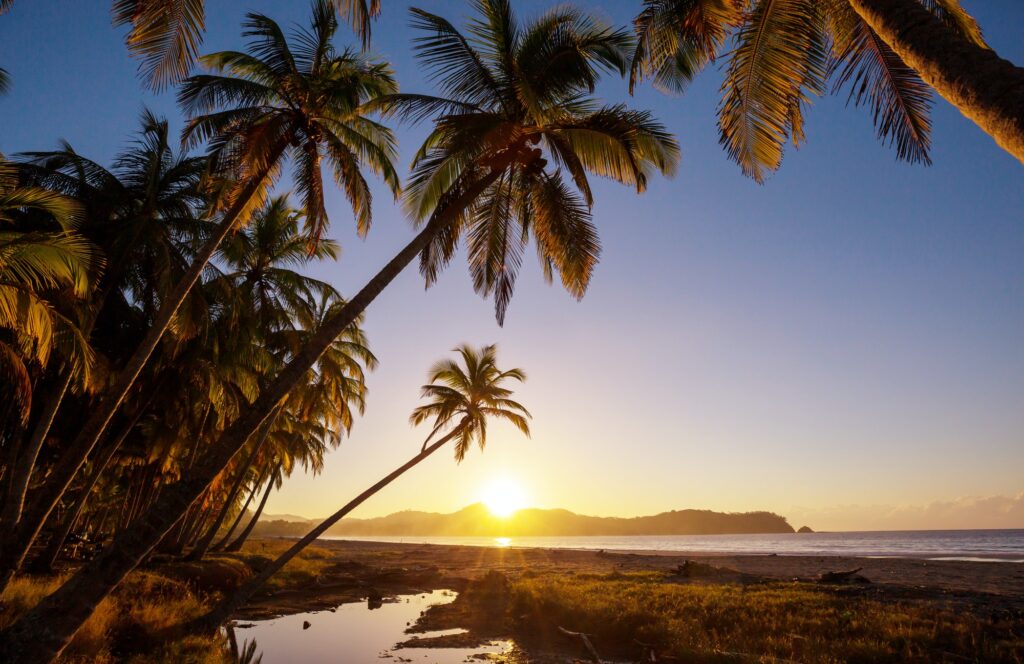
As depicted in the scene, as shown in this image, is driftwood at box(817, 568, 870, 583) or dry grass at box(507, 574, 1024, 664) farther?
driftwood at box(817, 568, 870, 583)

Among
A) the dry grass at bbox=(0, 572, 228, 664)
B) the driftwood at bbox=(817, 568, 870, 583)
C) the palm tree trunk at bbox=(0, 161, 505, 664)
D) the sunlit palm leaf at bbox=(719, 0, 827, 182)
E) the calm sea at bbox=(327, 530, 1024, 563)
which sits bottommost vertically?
the calm sea at bbox=(327, 530, 1024, 563)

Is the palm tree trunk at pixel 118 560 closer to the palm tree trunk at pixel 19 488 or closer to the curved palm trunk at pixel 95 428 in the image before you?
the curved palm trunk at pixel 95 428

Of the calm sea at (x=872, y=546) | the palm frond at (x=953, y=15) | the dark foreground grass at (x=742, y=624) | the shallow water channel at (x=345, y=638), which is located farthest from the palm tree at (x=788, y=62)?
the calm sea at (x=872, y=546)

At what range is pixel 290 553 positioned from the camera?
1330cm

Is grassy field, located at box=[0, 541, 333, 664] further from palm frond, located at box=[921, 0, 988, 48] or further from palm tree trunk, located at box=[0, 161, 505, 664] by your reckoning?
palm frond, located at box=[921, 0, 988, 48]

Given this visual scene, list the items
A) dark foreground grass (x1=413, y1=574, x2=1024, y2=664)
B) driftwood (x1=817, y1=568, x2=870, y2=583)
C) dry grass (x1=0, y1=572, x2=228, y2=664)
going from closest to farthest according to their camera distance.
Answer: dry grass (x1=0, y1=572, x2=228, y2=664) < dark foreground grass (x1=413, y1=574, x2=1024, y2=664) < driftwood (x1=817, y1=568, x2=870, y2=583)

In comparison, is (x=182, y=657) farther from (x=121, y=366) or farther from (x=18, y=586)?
(x=121, y=366)

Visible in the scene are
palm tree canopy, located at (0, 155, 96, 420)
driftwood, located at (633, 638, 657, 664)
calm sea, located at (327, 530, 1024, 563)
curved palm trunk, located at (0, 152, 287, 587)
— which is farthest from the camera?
calm sea, located at (327, 530, 1024, 563)

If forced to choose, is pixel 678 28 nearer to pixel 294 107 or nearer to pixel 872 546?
pixel 294 107

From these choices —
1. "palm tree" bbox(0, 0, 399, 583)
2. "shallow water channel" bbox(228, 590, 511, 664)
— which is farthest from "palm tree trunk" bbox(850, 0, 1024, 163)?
"shallow water channel" bbox(228, 590, 511, 664)

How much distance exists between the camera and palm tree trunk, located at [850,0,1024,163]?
9.44ft

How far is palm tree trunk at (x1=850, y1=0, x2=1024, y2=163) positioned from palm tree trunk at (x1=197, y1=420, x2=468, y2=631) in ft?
41.6

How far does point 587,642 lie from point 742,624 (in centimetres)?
A: 357

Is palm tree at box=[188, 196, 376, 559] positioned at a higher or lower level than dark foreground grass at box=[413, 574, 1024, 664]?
higher
